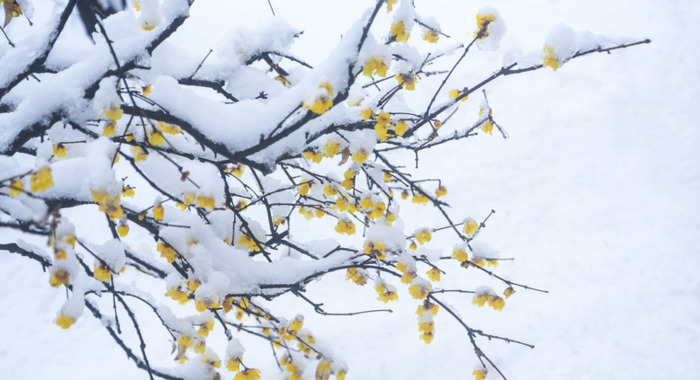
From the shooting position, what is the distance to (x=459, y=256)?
78.4 inches

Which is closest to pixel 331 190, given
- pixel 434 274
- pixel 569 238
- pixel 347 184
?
pixel 347 184

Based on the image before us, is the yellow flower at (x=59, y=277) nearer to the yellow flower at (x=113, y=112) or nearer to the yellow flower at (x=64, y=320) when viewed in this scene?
the yellow flower at (x=64, y=320)

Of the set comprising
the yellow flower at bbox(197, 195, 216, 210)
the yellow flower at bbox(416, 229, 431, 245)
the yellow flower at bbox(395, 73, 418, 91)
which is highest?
the yellow flower at bbox(395, 73, 418, 91)

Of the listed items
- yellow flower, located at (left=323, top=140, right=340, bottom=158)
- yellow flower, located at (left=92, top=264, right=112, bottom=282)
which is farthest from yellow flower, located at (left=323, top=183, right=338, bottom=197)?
yellow flower, located at (left=92, top=264, right=112, bottom=282)

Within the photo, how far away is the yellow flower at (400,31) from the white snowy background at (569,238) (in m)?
2.84

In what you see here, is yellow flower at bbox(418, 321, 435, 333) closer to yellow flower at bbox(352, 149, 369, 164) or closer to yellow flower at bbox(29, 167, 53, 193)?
yellow flower at bbox(352, 149, 369, 164)

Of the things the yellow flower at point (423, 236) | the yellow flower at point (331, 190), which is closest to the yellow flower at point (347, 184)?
the yellow flower at point (331, 190)

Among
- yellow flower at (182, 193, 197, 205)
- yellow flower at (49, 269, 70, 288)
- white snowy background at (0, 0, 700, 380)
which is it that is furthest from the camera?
white snowy background at (0, 0, 700, 380)

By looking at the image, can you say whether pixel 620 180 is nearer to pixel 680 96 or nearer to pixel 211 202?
pixel 680 96

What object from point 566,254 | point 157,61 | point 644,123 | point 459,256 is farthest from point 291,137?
point 644,123

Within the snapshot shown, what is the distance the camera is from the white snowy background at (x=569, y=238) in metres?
3.58

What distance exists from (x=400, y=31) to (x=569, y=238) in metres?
3.74

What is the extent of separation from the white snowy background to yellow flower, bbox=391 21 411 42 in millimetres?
2837

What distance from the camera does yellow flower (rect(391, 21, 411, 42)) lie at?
1494mm
